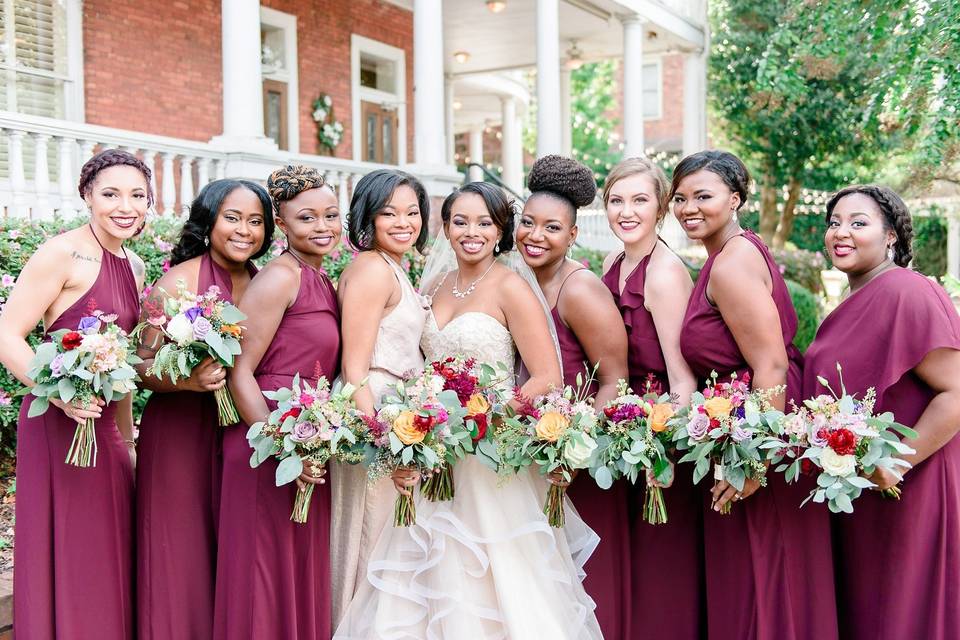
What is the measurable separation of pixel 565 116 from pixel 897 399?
1673cm

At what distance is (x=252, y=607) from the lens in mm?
3553

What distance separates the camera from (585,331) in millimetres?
3969

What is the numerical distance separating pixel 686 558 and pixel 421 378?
1567 millimetres

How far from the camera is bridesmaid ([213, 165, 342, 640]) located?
359 centimetres

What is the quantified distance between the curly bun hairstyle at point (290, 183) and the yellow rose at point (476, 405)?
4.25 ft

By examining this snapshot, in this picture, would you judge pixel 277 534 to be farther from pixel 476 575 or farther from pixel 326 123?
pixel 326 123

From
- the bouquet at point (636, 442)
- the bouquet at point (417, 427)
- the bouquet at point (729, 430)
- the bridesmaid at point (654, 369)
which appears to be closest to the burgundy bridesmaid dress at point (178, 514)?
the bouquet at point (417, 427)

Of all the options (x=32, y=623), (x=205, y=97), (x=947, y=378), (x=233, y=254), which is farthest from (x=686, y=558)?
(x=205, y=97)

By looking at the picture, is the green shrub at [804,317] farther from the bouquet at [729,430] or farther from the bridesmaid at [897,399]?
the bouquet at [729,430]

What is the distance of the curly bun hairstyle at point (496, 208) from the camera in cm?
405

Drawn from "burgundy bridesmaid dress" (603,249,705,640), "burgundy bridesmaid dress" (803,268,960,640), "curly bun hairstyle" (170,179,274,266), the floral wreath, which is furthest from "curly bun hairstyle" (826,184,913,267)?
the floral wreath

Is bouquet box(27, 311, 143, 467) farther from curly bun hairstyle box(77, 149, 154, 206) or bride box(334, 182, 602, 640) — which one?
bride box(334, 182, 602, 640)

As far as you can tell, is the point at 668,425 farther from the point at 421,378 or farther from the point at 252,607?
the point at 252,607

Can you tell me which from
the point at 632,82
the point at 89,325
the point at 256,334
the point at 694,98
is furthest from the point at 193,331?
the point at 694,98
